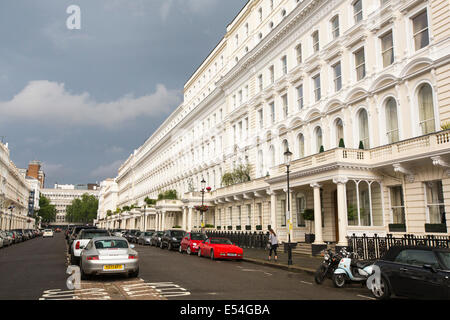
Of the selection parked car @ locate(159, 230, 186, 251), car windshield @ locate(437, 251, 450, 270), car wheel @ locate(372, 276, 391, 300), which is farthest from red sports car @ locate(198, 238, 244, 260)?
car windshield @ locate(437, 251, 450, 270)

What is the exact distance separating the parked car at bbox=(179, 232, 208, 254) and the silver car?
12863mm

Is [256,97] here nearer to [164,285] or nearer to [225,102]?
[225,102]

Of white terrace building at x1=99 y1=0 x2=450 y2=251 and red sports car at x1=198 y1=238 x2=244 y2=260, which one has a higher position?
white terrace building at x1=99 y1=0 x2=450 y2=251

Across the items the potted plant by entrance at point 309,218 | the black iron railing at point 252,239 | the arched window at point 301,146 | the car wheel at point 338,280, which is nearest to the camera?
the car wheel at point 338,280

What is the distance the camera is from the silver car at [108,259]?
42.9 feet

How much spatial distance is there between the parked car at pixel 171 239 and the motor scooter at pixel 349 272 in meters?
20.8

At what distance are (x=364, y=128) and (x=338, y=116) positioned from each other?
2.33 metres

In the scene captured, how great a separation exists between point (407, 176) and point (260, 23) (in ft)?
78.0

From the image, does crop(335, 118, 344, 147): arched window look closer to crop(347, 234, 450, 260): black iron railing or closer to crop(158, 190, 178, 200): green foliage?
crop(347, 234, 450, 260): black iron railing

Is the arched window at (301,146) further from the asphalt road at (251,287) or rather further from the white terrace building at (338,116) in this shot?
the asphalt road at (251,287)

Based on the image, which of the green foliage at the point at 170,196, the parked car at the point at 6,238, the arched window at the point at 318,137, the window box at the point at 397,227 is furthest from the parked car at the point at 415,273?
the green foliage at the point at 170,196

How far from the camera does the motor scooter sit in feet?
40.0
